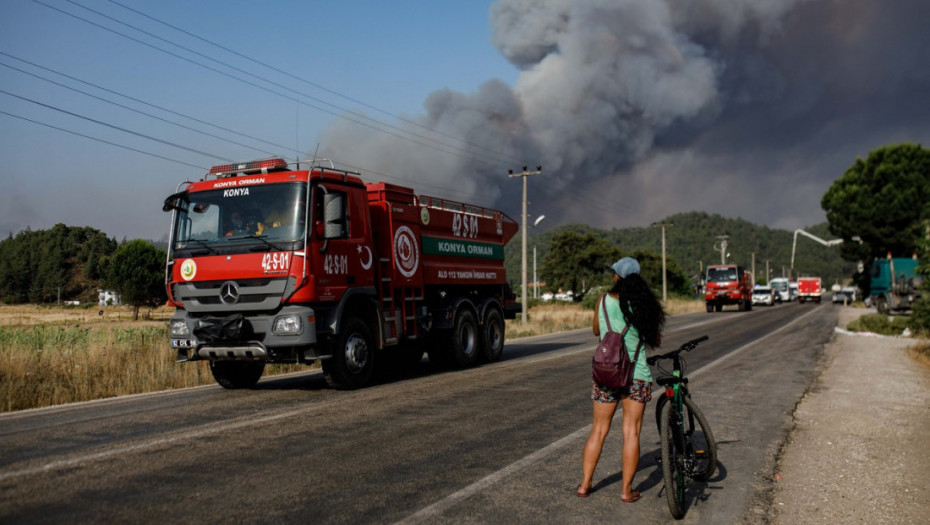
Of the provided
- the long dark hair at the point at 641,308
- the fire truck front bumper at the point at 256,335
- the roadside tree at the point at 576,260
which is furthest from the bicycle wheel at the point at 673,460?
the roadside tree at the point at 576,260

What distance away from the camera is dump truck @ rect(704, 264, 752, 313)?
47750 mm

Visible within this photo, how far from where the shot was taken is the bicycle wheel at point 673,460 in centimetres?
474

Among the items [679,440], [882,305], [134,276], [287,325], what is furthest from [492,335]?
[134,276]

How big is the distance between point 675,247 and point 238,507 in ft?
526

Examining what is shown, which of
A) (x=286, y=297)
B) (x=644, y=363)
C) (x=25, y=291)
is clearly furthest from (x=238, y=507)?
(x=25, y=291)

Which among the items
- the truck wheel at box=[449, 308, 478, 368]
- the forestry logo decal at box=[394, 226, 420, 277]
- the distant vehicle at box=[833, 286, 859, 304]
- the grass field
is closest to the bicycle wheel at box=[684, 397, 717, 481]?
the forestry logo decal at box=[394, 226, 420, 277]

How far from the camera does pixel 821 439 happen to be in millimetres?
7531

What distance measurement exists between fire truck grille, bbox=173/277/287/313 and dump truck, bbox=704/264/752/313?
4305 cm

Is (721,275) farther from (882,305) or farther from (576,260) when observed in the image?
(576,260)

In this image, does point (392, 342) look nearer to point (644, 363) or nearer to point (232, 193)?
point (232, 193)

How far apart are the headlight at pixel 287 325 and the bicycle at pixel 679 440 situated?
5615 millimetres

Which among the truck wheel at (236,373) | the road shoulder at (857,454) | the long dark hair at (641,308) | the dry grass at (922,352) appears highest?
the long dark hair at (641,308)

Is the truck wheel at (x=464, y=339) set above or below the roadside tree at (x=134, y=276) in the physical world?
below

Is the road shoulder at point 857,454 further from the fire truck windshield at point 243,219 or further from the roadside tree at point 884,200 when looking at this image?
the roadside tree at point 884,200
